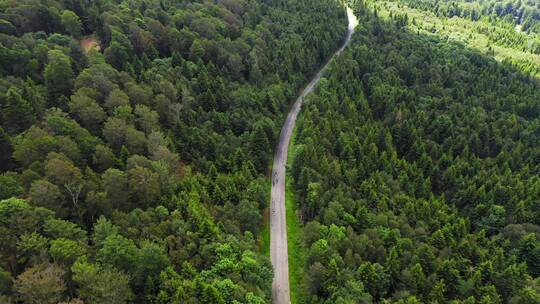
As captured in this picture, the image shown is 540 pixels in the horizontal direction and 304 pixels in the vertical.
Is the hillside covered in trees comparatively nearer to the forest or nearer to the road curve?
the road curve

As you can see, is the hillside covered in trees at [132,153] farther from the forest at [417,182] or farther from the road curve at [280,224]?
the forest at [417,182]

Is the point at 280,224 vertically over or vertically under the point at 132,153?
under

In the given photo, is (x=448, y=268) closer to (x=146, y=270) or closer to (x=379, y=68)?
(x=146, y=270)

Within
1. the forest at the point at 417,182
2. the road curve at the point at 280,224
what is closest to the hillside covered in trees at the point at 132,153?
the road curve at the point at 280,224

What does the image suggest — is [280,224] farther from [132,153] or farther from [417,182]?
[417,182]

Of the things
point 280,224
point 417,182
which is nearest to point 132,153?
point 280,224

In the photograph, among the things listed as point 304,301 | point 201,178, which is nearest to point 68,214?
point 201,178
